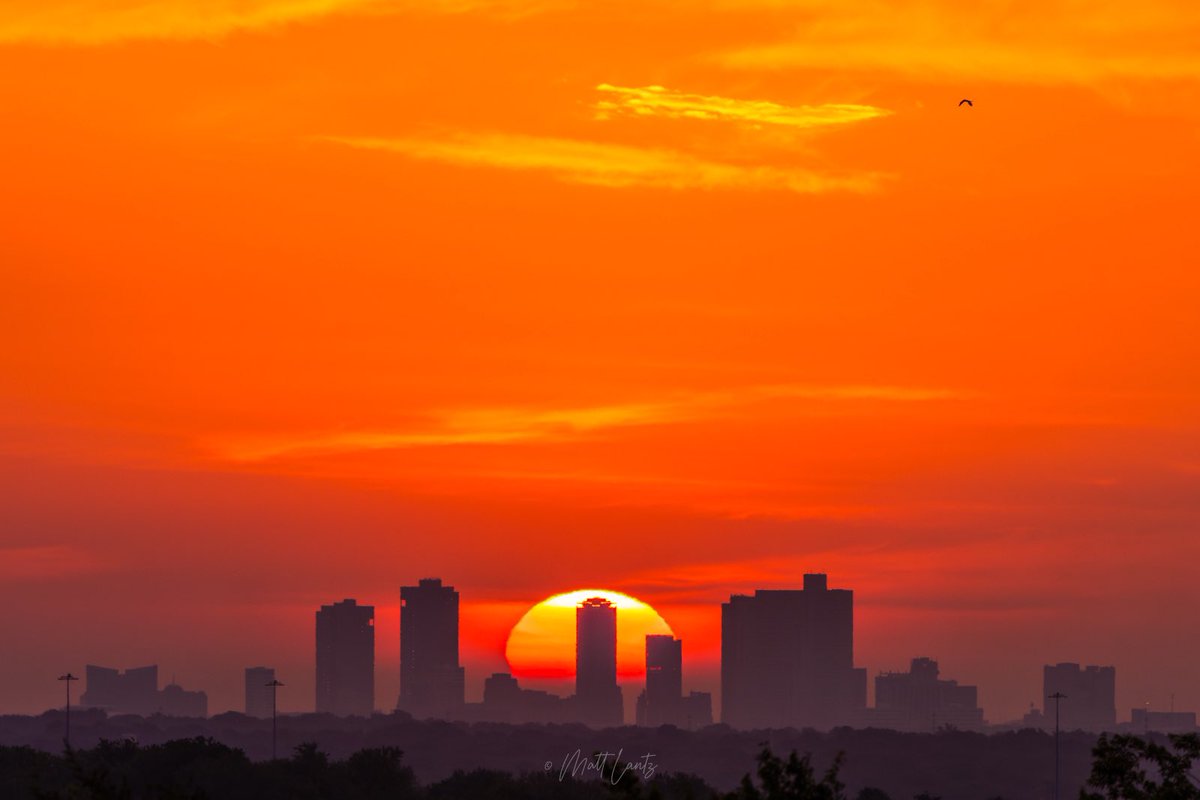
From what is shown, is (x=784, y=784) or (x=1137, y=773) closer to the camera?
(x=784, y=784)

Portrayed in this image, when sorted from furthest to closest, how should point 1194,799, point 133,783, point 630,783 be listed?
point 133,783 < point 1194,799 < point 630,783

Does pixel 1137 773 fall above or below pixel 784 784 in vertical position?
below

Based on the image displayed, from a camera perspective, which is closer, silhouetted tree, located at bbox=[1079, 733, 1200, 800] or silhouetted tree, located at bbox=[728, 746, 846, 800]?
silhouetted tree, located at bbox=[728, 746, 846, 800]

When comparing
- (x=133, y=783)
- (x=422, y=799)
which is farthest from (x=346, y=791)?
(x=133, y=783)

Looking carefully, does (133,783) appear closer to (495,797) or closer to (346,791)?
(346,791)

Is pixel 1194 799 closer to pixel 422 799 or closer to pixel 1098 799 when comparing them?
pixel 1098 799

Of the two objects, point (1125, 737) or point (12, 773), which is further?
point (12, 773)

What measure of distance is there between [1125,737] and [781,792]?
933 inches

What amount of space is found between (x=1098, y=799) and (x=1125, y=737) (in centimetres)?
351

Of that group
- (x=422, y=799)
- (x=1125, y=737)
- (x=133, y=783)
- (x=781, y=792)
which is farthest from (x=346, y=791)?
(x=781, y=792)

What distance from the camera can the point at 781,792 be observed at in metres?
54.4

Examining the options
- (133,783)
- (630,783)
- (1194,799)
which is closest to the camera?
(630,783)

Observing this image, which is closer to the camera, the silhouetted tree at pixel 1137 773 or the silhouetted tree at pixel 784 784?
the silhouetted tree at pixel 784 784

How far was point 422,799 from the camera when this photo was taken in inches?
7849
